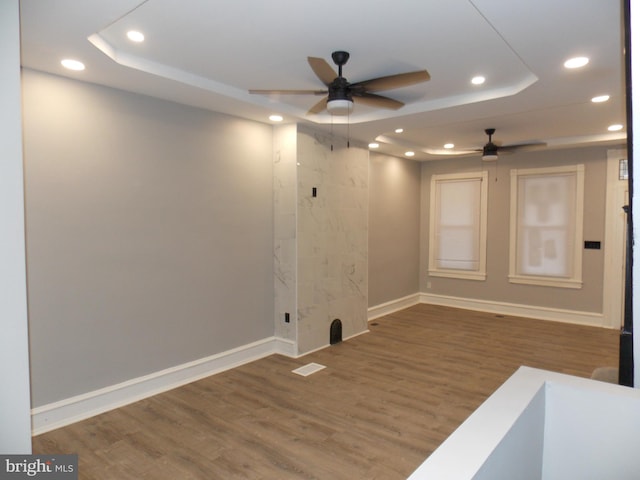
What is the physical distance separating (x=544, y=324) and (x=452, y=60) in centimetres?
483

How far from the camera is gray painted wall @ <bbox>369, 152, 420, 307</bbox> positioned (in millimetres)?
6609

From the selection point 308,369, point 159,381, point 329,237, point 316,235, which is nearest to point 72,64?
point 159,381

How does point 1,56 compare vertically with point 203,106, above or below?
below

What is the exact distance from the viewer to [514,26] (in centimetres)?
247

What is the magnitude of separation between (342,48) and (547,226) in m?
5.25

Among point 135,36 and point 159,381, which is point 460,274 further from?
point 135,36

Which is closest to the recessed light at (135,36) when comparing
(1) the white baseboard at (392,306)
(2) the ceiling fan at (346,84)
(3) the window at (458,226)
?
(2) the ceiling fan at (346,84)

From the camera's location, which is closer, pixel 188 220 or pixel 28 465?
pixel 28 465

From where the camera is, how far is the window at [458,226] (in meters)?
7.23

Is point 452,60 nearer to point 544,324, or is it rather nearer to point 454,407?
point 454,407

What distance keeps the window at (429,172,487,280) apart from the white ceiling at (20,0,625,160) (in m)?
2.91

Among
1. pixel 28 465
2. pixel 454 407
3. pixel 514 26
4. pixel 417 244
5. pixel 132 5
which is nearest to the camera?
pixel 28 465

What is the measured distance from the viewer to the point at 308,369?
437 cm

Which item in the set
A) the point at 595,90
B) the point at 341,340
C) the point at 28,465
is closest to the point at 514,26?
the point at 595,90
